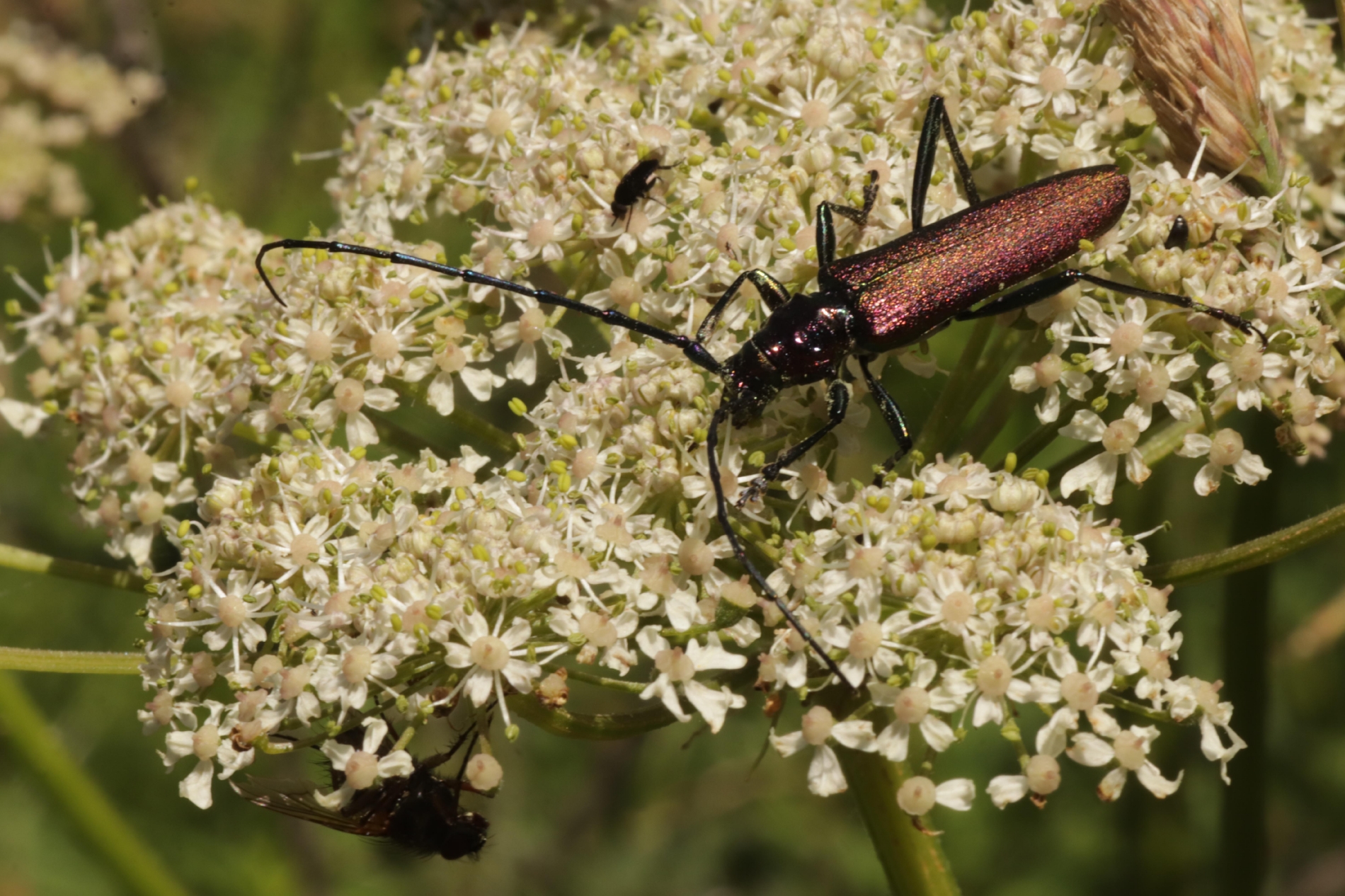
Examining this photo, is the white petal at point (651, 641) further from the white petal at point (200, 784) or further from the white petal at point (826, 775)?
the white petal at point (200, 784)

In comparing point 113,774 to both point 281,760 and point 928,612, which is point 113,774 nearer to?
point 281,760

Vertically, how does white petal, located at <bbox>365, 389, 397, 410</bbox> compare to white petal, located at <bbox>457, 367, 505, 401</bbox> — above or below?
above

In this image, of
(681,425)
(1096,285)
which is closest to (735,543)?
(681,425)

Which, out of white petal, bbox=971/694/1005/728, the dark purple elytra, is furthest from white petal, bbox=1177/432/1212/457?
white petal, bbox=971/694/1005/728

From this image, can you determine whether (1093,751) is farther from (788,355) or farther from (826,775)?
(788,355)

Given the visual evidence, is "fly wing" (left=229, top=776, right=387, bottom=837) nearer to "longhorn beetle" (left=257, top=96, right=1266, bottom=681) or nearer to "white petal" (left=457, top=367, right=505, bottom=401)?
"white petal" (left=457, top=367, right=505, bottom=401)
